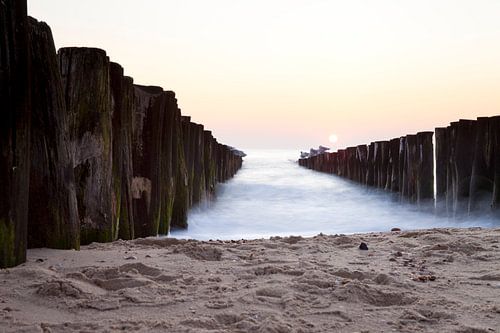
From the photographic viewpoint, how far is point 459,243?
3449 millimetres

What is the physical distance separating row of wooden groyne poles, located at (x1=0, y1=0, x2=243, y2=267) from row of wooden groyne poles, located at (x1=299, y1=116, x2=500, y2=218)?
3441 mm

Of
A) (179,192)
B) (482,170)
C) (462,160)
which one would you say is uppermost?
(462,160)

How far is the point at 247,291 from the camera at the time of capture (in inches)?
85.2

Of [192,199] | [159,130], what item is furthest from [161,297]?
[192,199]

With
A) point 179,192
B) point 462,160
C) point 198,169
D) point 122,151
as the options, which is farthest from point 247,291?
point 198,169

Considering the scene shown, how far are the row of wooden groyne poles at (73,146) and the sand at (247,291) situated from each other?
0.67ft

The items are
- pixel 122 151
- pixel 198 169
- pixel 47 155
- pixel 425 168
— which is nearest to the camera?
pixel 47 155

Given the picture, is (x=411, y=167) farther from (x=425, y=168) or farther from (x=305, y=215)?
(x=305, y=215)

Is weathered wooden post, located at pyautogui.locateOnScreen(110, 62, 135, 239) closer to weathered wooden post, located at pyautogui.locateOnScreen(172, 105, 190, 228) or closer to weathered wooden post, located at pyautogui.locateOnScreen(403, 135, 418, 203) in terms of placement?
weathered wooden post, located at pyautogui.locateOnScreen(172, 105, 190, 228)

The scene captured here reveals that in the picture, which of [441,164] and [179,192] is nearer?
[179,192]

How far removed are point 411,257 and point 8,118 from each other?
8.20ft

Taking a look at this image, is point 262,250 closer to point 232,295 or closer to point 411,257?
point 411,257

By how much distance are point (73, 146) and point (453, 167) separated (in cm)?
466

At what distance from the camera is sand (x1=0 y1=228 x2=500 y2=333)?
1.77 meters
